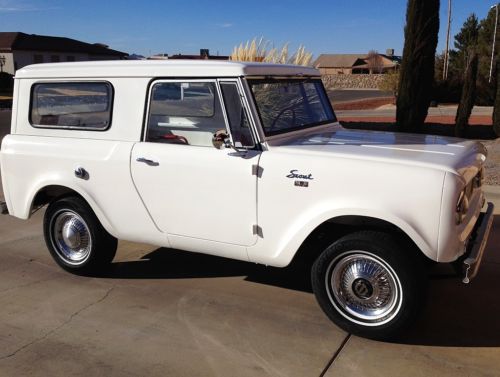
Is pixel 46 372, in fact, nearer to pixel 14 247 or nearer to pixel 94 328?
pixel 94 328

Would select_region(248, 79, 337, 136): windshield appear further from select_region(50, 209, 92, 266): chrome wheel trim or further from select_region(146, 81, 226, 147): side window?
select_region(50, 209, 92, 266): chrome wheel trim

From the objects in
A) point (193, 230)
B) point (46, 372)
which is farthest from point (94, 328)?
point (193, 230)

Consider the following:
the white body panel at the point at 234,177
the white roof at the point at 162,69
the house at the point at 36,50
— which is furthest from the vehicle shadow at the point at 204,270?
the house at the point at 36,50

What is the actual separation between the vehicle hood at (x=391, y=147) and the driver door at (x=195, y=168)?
0.40 metres

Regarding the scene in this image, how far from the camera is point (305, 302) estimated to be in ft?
14.4

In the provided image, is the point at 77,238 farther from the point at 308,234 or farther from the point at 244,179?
the point at 308,234

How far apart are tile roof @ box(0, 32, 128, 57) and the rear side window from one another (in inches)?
2049

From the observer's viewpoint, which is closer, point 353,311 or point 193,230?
point 353,311

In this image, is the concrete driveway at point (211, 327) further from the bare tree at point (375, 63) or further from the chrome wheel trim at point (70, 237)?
the bare tree at point (375, 63)

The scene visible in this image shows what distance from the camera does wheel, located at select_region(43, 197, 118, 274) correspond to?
490 centimetres

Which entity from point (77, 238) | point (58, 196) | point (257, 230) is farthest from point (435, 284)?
point (58, 196)

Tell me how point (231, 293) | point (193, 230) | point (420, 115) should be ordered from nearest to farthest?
point (193, 230) < point (231, 293) < point (420, 115)

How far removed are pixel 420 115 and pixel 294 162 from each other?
468 inches

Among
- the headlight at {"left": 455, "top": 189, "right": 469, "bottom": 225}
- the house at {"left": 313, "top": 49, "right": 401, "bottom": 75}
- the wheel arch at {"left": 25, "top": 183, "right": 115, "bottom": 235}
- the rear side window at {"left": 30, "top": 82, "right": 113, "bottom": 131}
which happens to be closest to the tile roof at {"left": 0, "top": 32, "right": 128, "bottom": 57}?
the house at {"left": 313, "top": 49, "right": 401, "bottom": 75}
